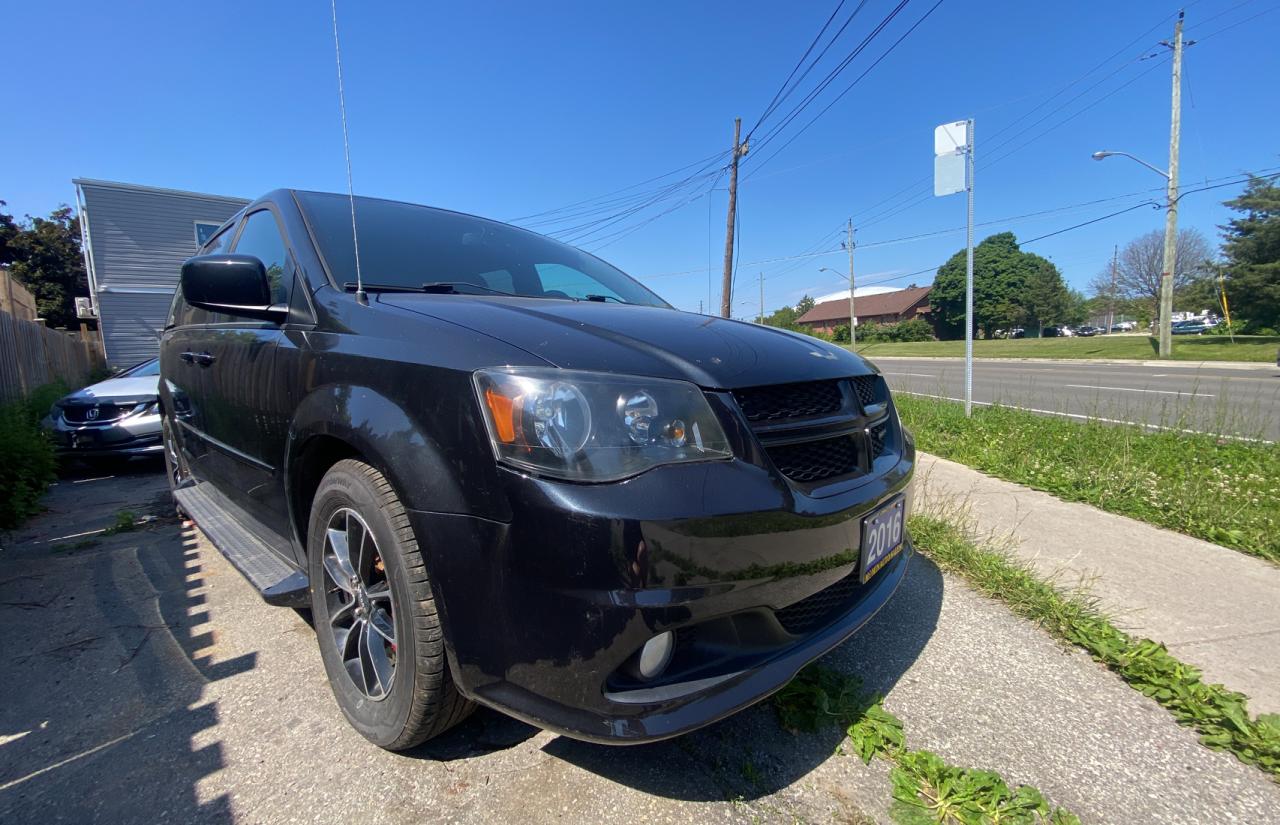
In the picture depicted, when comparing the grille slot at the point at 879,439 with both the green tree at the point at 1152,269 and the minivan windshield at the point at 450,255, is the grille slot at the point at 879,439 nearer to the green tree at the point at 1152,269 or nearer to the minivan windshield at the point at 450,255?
the minivan windshield at the point at 450,255

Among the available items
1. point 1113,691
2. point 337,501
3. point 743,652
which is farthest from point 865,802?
point 337,501

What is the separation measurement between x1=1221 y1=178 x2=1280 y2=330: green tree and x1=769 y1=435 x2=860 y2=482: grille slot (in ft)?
123

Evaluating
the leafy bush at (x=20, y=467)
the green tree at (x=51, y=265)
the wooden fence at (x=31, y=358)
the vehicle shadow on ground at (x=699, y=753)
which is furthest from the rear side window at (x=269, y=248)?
the green tree at (x=51, y=265)

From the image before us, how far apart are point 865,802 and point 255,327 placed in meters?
2.60

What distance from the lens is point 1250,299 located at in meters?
28.1

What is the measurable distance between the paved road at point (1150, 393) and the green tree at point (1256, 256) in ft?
48.9

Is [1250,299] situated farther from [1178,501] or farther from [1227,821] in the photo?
[1227,821]

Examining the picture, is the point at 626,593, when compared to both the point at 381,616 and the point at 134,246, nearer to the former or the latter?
the point at 381,616

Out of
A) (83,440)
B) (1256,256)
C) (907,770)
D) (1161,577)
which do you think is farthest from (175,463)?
(1256,256)

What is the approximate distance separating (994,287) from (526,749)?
2697 inches

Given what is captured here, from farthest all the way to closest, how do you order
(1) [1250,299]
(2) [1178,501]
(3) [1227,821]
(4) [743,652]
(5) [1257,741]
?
(1) [1250,299], (2) [1178,501], (5) [1257,741], (3) [1227,821], (4) [743,652]

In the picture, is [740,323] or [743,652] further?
[740,323]

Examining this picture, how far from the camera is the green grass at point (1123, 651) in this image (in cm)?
179

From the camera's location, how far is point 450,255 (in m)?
2.46
